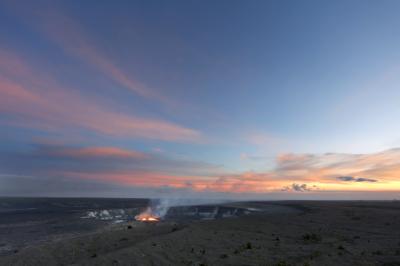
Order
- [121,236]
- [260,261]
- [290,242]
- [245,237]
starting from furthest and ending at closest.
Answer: [121,236] < [245,237] < [290,242] < [260,261]

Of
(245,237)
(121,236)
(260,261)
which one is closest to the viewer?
(260,261)

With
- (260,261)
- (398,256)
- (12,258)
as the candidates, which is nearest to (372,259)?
(398,256)

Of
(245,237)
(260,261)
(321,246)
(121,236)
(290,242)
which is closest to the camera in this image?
(260,261)

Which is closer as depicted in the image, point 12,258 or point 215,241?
point 12,258

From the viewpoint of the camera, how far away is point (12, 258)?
29141mm

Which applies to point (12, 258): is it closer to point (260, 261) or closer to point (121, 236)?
point (121, 236)

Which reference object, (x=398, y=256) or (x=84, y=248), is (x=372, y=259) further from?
(x=84, y=248)

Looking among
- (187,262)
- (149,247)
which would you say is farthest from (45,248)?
(187,262)

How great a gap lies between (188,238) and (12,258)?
17623 mm

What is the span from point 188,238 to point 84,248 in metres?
11.3

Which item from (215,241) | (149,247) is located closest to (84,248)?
(149,247)

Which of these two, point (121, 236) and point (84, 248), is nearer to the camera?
point (84, 248)

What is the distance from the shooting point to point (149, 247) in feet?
98.8

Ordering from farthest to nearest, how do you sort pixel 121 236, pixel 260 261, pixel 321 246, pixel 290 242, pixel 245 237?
pixel 121 236 → pixel 245 237 → pixel 290 242 → pixel 321 246 → pixel 260 261
